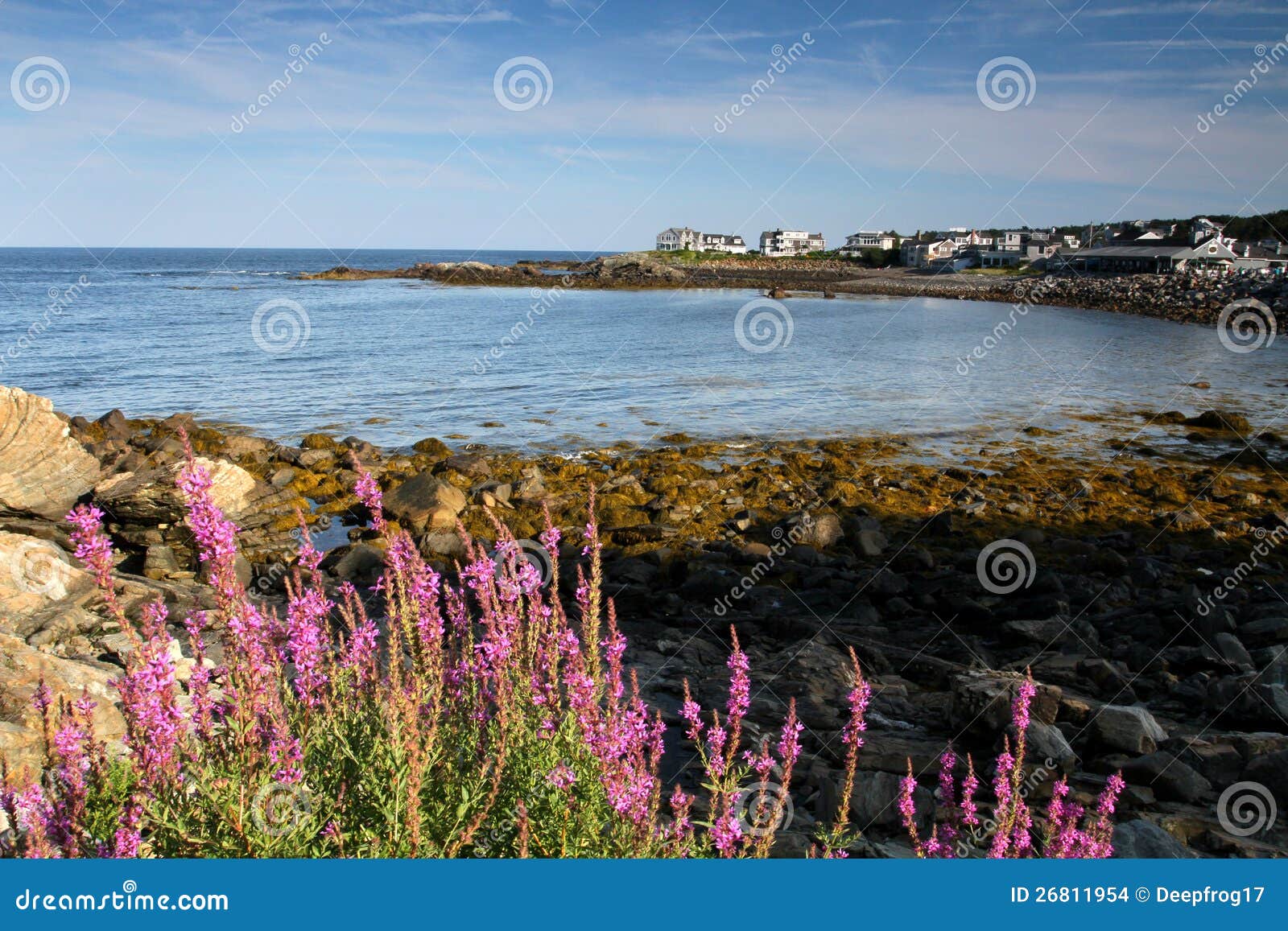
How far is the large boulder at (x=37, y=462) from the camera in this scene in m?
15.7

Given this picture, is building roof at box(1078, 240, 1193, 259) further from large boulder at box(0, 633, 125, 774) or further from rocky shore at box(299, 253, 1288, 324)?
large boulder at box(0, 633, 125, 774)

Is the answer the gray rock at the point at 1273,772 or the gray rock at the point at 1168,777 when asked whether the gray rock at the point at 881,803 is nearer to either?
the gray rock at the point at 1168,777

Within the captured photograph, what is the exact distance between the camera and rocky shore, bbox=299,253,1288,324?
73812 millimetres

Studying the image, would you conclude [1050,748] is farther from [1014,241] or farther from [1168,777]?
[1014,241]

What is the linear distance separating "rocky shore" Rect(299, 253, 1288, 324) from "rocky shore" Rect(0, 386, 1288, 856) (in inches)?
2148

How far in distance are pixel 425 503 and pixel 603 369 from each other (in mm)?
25901

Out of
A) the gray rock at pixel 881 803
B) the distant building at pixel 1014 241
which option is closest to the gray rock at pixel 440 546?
the gray rock at pixel 881 803

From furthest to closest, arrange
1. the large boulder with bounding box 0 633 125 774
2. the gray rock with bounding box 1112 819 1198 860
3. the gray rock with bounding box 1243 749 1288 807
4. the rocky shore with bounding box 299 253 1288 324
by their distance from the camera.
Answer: the rocky shore with bounding box 299 253 1288 324, the gray rock with bounding box 1243 749 1288 807, the large boulder with bounding box 0 633 125 774, the gray rock with bounding box 1112 819 1198 860

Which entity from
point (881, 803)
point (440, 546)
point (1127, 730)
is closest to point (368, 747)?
point (881, 803)

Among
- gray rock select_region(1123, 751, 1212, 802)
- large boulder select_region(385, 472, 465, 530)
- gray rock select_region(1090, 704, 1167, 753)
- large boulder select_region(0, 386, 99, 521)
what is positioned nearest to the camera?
gray rock select_region(1123, 751, 1212, 802)

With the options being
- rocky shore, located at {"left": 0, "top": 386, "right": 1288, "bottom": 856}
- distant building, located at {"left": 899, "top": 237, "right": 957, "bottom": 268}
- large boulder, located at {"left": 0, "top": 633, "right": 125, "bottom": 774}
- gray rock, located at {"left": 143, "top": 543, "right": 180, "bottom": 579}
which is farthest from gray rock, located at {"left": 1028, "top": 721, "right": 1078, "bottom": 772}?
distant building, located at {"left": 899, "top": 237, "right": 957, "bottom": 268}

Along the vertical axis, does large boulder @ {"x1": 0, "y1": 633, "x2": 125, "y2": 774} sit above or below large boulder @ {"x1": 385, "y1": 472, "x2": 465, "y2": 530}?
below

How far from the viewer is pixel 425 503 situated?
17.8 meters

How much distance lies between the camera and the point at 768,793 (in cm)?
680
